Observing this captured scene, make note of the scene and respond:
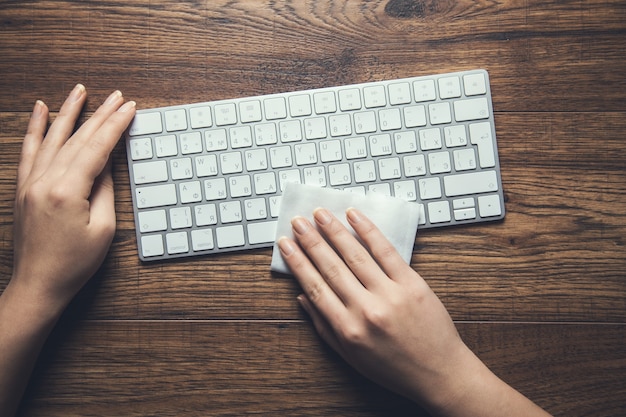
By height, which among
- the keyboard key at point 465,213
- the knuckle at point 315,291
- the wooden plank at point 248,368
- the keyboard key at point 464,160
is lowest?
the wooden plank at point 248,368

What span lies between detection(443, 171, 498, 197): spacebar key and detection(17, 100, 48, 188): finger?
0.58 meters

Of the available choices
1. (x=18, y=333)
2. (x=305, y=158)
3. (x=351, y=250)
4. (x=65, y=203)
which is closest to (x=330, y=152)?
(x=305, y=158)

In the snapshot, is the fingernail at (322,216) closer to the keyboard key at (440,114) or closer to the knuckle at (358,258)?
the knuckle at (358,258)

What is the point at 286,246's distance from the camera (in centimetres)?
88

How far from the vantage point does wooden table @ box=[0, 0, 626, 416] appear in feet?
2.98

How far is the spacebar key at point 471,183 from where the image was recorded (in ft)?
2.91

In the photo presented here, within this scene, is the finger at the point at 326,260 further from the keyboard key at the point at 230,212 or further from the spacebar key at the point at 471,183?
the spacebar key at the point at 471,183

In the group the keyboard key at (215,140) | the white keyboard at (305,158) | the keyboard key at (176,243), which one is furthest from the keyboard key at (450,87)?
the keyboard key at (176,243)

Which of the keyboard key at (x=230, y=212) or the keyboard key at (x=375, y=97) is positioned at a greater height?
the keyboard key at (x=375, y=97)

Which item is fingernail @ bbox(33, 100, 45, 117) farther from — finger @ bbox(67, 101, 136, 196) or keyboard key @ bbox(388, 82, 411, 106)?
keyboard key @ bbox(388, 82, 411, 106)

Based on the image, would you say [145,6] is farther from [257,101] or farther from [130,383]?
[130,383]

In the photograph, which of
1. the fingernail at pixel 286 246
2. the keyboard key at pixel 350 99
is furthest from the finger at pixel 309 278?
the keyboard key at pixel 350 99

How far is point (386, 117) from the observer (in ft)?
2.93

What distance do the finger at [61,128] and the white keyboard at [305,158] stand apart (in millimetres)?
92
